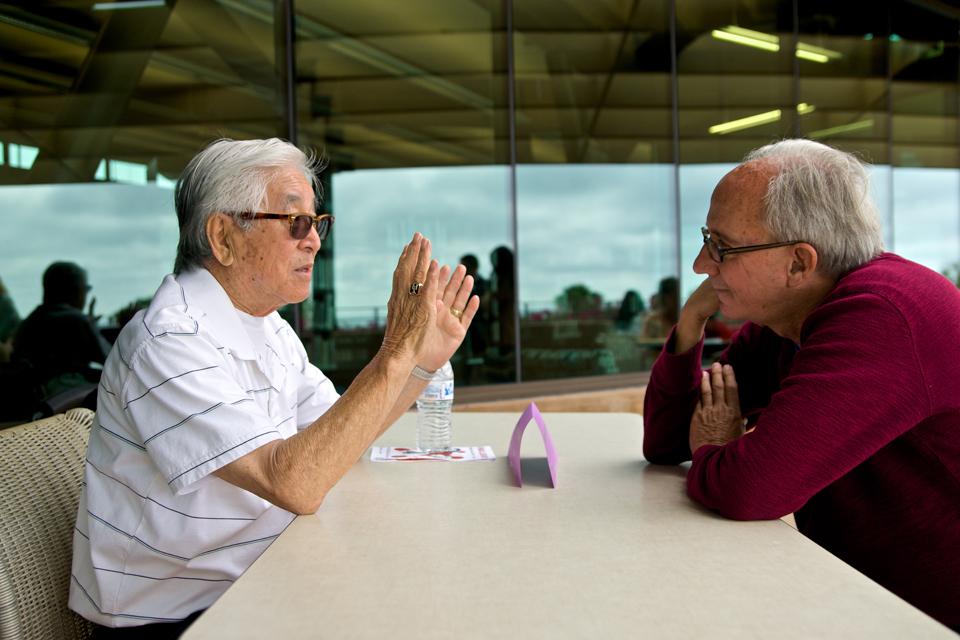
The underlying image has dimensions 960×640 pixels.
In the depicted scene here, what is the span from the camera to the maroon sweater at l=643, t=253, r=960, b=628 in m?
1.25

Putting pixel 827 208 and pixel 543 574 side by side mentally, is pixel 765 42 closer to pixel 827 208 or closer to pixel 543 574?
pixel 827 208

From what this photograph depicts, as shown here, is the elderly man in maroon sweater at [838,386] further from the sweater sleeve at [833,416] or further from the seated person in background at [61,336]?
the seated person in background at [61,336]

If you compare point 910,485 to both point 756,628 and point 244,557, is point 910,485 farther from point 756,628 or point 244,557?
point 244,557

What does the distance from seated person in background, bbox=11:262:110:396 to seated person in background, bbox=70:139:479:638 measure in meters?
2.85

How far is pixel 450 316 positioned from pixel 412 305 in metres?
0.19

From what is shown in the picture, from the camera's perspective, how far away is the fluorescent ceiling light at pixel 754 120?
23.3 feet

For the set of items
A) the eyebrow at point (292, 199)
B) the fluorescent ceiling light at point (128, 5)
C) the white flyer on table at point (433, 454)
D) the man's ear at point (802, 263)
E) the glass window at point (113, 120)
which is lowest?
the white flyer on table at point (433, 454)

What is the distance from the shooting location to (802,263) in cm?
151

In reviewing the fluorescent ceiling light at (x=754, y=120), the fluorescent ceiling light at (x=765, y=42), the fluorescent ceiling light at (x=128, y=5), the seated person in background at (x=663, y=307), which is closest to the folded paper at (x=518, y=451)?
the fluorescent ceiling light at (x=128, y=5)

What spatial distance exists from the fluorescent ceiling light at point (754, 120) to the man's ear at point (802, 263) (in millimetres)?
5898

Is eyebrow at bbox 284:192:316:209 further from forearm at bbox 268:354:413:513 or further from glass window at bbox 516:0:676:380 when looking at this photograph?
glass window at bbox 516:0:676:380

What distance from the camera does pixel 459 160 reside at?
6.12m

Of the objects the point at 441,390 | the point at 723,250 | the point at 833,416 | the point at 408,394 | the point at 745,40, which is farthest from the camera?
the point at 745,40

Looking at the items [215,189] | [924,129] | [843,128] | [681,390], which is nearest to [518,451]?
[681,390]
